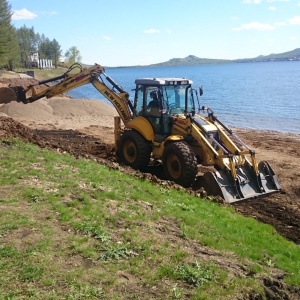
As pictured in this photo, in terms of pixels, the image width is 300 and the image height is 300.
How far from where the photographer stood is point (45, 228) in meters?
6.87

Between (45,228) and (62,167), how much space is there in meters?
4.06

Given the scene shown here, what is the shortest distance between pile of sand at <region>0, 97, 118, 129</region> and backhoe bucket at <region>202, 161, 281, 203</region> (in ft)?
47.0

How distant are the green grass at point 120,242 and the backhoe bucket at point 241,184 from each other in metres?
0.97

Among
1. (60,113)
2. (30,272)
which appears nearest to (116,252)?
(30,272)

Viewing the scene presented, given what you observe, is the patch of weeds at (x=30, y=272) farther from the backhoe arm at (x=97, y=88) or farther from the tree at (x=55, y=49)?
the tree at (x=55, y=49)

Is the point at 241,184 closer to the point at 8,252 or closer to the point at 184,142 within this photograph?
the point at 184,142

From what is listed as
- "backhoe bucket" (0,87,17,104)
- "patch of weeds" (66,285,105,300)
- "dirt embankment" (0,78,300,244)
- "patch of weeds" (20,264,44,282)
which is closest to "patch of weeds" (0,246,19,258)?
"patch of weeds" (20,264,44,282)

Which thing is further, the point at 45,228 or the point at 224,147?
the point at 224,147

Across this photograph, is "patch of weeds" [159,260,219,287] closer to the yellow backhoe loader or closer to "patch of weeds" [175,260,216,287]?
"patch of weeds" [175,260,216,287]

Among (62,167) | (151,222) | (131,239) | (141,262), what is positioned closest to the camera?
(141,262)

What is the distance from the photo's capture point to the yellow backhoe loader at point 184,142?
452 inches

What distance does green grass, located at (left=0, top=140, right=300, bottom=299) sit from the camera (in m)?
5.47

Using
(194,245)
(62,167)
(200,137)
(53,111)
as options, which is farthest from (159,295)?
(53,111)

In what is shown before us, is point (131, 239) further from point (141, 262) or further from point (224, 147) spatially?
point (224, 147)
